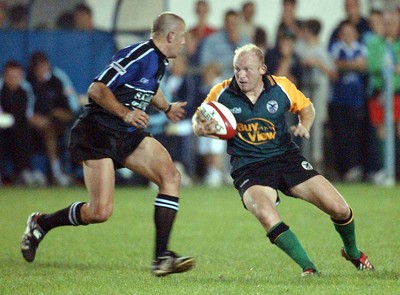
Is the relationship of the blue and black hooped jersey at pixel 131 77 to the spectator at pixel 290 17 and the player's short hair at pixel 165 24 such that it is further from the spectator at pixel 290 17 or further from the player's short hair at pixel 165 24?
the spectator at pixel 290 17

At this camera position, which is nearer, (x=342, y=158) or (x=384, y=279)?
(x=384, y=279)

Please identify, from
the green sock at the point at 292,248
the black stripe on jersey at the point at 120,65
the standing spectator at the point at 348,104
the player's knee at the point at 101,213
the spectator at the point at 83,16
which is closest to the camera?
the green sock at the point at 292,248

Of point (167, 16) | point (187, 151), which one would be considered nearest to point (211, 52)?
point (187, 151)

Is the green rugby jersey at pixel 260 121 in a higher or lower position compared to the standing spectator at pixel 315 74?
higher

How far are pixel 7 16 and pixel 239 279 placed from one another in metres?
10.2

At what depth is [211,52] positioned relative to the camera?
53.8ft

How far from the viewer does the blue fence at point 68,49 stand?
645 inches

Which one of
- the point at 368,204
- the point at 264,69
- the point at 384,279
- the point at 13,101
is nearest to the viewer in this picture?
the point at 384,279

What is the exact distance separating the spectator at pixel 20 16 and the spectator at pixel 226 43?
2.80 meters

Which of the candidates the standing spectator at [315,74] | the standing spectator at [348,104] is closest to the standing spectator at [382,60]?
the standing spectator at [348,104]

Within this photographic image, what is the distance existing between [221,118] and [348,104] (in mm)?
9222

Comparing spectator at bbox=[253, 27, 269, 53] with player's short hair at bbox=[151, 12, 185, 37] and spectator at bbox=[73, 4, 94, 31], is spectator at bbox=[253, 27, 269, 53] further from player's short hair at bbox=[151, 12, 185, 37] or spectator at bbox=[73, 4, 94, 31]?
player's short hair at bbox=[151, 12, 185, 37]

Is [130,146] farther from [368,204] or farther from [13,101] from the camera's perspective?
[13,101]

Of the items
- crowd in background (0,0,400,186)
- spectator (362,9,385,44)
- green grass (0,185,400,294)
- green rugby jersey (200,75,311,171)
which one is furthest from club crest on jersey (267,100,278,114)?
spectator (362,9,385,44)
